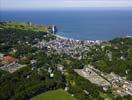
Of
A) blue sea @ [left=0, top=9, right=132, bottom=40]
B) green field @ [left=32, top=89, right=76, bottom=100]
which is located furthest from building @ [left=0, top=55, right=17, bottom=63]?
blue sea @ [left=0, top=9, right=132, bottom=40]

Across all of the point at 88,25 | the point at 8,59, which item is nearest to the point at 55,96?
the point at 8,59

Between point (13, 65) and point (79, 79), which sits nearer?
point (79, 79)

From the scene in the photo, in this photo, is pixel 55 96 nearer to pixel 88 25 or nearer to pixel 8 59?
pixel 8 59

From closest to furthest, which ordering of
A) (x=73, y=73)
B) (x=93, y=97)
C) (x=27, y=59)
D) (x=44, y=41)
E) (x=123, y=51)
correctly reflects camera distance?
(x=93, y=97)
(x=73, y=73)
(x=27, y=59)
(x=123, y=51)
(x=44, y=41)

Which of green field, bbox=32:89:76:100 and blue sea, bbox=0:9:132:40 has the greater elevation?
green field, bbox=32:89:76:100

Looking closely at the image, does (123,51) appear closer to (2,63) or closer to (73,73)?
(73,73)

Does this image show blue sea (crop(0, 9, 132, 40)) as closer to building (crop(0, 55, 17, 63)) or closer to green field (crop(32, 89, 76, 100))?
building (crop(0, 55, 17, 63))

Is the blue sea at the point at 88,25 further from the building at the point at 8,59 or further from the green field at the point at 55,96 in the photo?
the green field at the point at 55,96

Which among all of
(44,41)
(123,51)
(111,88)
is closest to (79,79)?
(111,88)

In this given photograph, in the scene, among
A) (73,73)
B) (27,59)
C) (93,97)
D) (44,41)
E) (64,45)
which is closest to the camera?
(93,97)
